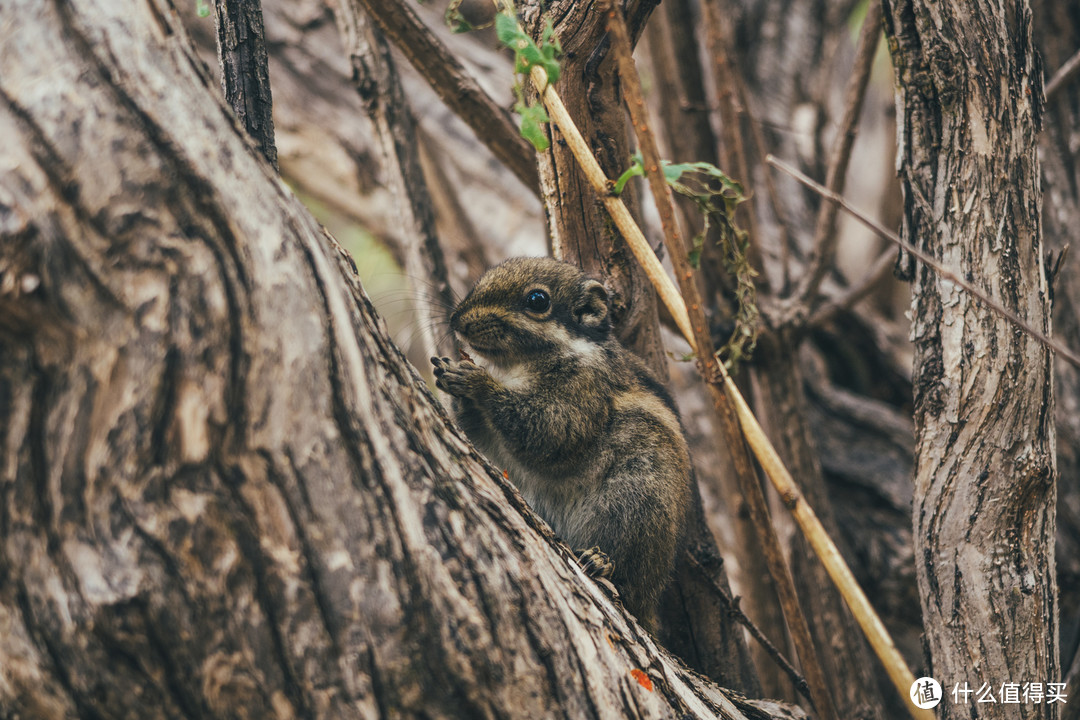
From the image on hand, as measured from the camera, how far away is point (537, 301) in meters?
3.25

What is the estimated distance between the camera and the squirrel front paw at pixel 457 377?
303 cm

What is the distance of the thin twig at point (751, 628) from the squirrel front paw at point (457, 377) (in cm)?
99

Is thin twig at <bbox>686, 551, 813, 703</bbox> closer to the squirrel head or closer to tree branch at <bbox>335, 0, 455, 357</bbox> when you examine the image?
the squirrel head

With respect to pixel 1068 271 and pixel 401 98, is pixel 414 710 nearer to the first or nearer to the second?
pixel 401 98

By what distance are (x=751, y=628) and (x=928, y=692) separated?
1.84 ft

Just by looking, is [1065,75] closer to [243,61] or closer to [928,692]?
[928,692]

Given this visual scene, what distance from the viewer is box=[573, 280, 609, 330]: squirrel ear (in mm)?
3185

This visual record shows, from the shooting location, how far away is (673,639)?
3174 millimetres

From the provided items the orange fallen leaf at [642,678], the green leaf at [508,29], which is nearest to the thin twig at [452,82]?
the green leaf at [508,29]

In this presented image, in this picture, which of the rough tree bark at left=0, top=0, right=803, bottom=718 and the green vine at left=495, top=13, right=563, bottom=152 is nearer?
the rough tree bark at left=0, top=0, right=803, bottom=718

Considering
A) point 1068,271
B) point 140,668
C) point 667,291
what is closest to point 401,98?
point 667,291

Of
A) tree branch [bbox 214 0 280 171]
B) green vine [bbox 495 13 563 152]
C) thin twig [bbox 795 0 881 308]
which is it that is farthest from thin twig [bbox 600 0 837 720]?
thin twig [bbox 795 0 881 308]

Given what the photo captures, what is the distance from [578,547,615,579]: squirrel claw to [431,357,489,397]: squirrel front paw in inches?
28.7

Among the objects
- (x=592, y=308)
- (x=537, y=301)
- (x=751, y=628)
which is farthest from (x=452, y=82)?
(x=751, y=628)
